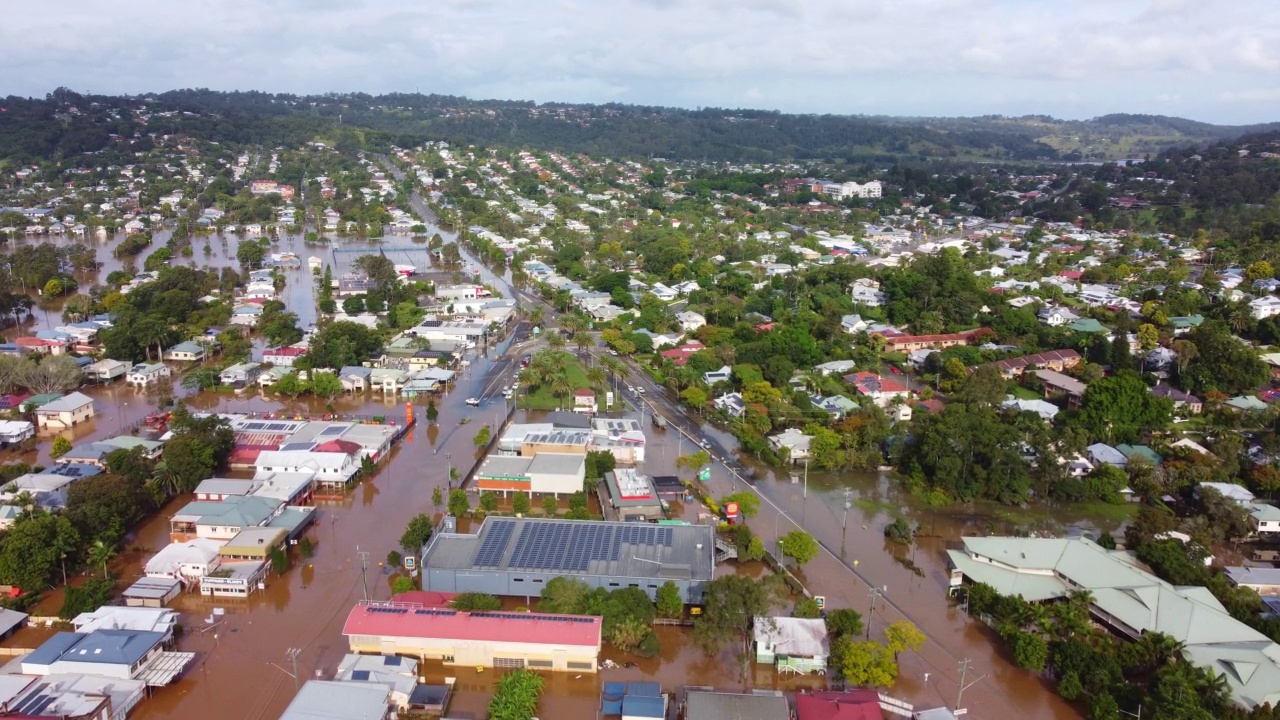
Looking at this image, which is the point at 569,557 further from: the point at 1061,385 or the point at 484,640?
the point at 1061,385

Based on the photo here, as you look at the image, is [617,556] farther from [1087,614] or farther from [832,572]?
[1087,614]

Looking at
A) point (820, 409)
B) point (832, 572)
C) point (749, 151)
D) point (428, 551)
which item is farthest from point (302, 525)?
point (749, 151)

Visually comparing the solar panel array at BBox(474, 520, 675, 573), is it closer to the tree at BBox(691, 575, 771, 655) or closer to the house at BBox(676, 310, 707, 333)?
the tree at BBox(691, 575, 771, 655)

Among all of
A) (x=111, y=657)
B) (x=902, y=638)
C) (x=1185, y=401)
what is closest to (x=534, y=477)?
(x=111, y=657)

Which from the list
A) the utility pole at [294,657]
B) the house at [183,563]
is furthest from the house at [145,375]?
the utility pole at [294,657]

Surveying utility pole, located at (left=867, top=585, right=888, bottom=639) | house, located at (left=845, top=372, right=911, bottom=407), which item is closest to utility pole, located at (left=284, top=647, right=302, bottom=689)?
utility pole, located at (left=867, top=585, right=888, bottom=639)
